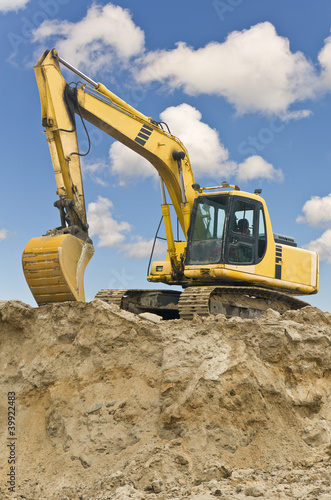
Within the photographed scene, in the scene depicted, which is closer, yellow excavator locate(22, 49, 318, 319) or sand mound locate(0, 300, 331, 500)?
sand mound locate(0, 300, 331, 500)

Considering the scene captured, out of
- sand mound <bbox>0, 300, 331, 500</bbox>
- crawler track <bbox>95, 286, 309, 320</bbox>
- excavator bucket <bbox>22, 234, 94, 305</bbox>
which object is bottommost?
sand mound <bbox>0, 300, 331, 500</bbox>

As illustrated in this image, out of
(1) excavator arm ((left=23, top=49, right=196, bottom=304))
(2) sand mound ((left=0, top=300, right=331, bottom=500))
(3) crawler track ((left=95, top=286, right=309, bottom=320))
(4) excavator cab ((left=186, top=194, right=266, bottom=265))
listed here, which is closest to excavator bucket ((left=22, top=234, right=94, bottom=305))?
(1) excavator arm ((left=23, top=49, right=196, bottom=304))

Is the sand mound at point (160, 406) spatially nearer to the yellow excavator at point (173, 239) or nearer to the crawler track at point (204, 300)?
the yellow excavator at point (173, 239)

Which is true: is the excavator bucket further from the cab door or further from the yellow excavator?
the cab door

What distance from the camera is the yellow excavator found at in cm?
844

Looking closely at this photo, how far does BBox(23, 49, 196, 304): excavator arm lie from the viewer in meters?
8.02

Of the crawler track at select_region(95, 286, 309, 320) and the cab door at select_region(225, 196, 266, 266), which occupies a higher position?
the cab door at select_region(225, 196, 266, 266)

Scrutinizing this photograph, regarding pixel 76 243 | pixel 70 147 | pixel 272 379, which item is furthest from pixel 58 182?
pixel 272 379

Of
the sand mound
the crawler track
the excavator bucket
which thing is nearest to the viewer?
the sand mound

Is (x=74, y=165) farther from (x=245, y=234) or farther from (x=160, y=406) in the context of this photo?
(x=160, y=406)

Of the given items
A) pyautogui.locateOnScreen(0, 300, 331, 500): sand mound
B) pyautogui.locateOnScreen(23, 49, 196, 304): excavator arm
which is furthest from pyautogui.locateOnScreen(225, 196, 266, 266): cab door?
pyautogui.locateOnScreen(0, 300, 331, 500): sand mound

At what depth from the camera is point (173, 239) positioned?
38.5 ft

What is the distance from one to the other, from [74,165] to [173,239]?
3076 mm

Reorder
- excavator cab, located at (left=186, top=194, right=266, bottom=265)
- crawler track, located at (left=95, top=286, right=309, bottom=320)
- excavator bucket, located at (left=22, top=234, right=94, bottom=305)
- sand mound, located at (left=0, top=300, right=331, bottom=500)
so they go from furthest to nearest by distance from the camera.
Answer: excavator cab, located at (left=186, top=194, right=266, bottom=265) → crawler track, located at (left=95, top=286, right=309, bottom=320) → excavator bucket, located at (left=22, top=234, right=94, bottom=305) → sand mound, located at (left=0, top=300, right=331, bottom=500)
